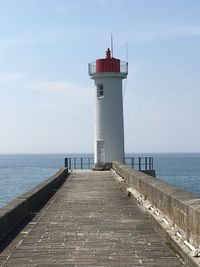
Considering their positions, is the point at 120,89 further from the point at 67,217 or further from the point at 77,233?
the point at 77,233

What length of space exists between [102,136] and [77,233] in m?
20.6

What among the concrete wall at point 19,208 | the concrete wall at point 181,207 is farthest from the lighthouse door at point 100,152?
the concrete wall at point 181,207

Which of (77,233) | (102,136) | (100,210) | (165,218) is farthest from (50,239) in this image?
(102,136)

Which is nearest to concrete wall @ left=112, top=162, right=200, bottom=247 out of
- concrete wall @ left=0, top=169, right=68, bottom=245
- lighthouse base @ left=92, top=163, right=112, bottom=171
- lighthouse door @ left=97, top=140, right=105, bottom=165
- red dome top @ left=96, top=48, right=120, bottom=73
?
concrete wall @ left=0, top=169, right=68, bottom=245

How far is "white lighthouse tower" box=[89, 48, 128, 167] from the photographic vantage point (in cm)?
2906

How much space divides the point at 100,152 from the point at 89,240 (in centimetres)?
2144

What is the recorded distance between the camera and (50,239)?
806 centimetres

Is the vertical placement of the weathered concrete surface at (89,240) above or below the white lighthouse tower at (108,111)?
below

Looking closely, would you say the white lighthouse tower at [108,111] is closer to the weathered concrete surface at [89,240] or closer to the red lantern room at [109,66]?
the red lantern room at [109,66]

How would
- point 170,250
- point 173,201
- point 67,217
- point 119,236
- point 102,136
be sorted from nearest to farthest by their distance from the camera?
point 170,250 → point 173,201 → point 119,236 → point 67,217 → point 102,136

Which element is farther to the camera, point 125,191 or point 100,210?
point 125,191

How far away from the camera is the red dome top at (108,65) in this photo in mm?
29516

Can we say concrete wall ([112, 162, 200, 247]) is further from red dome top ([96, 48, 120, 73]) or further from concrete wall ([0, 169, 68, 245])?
red dome top ([96, 48, 120, 73])

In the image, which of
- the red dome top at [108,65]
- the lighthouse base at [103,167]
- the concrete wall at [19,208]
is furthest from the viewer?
the red dome top at [108,65]
